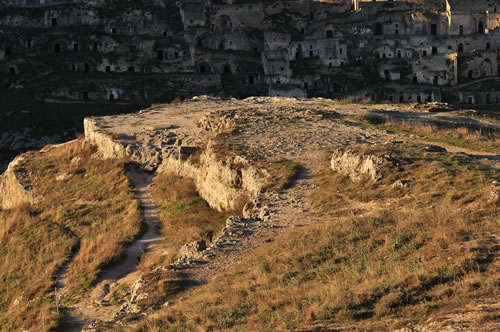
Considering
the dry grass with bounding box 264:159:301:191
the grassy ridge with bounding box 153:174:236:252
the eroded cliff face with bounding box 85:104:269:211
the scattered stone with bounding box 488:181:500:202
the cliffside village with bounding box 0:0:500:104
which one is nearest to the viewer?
the scattered stone with bounding box 488:181:500:202

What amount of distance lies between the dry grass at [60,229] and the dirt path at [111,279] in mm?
305

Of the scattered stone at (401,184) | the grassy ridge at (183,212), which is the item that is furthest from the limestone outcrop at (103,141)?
the scattered stone at (401,184)

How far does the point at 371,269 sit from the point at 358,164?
9.11 metres

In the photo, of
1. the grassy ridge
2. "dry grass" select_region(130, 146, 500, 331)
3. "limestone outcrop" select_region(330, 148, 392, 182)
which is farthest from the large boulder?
"limestone outcrop" select_region(330, 148, 392, 182)

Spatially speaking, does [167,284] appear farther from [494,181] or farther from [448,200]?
[494,181]

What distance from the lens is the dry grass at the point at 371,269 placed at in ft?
45.9

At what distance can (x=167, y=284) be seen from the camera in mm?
17703

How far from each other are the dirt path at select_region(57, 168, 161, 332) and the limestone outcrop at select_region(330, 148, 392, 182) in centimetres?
647

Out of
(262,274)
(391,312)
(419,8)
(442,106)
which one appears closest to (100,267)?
(262,274)

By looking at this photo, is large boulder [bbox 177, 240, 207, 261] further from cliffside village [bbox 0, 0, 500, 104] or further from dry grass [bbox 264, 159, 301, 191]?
cliffside village [bbox 0, 0, 500, 104]

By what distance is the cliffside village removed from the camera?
79.4m

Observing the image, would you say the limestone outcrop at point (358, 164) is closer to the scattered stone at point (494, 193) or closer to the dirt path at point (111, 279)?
the scattered stone at point (494, 193)

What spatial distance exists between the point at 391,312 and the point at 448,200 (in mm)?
7466

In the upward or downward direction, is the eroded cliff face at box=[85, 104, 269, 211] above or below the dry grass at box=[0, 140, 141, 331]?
above
